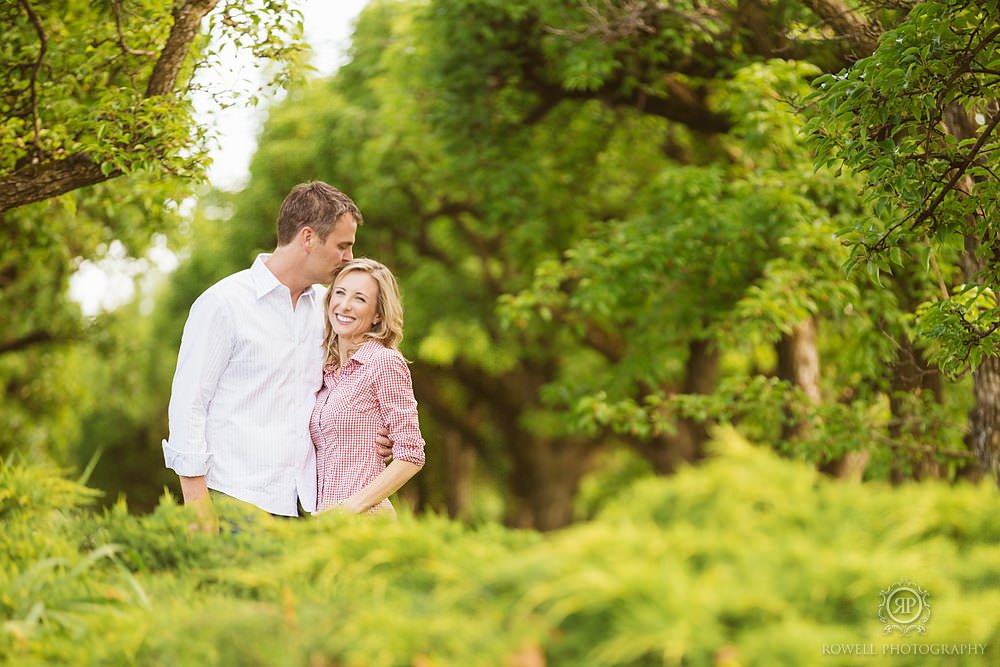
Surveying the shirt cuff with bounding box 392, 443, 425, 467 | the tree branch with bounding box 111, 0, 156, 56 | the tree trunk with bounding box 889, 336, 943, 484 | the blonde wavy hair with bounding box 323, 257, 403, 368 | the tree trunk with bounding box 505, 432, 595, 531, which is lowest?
the tree trunk with bounding box 505, 432, 595, 531

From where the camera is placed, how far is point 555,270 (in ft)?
28.6

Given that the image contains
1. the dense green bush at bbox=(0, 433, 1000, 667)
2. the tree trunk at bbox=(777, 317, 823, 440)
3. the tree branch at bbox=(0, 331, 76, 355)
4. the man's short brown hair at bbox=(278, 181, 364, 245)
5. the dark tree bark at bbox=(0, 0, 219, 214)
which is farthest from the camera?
the tree branch at bbox=(0, 331, 76, 355)

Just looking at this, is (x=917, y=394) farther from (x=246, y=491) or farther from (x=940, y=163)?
(x=246, y=491)

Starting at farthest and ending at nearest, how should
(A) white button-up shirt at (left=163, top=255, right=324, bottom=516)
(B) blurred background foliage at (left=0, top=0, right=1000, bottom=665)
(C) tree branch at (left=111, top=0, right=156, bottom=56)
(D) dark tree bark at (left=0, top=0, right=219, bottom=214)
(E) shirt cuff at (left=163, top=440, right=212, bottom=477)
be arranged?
(C) tree branch at (left=111, top=0, right=156, bottom=56) < (D) dark tree bark at (left=0, top=0, right=219, bottom=214) < (A) white button-up shirt at (left=163, top=255, right=324, bottom=516) < (E) shirt cuff at (left=163, top=440, right=212, bottom=477) < (B) blurred background foliage at (left=0, top=0, right=1000, bottom=665)

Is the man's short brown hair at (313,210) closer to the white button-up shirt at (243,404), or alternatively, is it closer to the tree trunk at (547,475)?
the white button-up shirt at (243,404)

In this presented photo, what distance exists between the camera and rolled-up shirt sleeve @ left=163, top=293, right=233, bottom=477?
398cm

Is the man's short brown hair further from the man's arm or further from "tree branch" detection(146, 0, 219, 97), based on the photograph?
"tree branch" detection(146, 0, 219, 97)

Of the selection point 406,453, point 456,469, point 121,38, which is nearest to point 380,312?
point 406,453

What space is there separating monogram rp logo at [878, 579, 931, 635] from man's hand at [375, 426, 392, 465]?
2481 millimetres

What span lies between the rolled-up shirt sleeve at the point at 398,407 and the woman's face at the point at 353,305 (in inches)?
9.3

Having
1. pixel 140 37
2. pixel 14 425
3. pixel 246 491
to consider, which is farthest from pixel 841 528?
pixel 14 425

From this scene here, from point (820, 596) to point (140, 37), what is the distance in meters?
5.50

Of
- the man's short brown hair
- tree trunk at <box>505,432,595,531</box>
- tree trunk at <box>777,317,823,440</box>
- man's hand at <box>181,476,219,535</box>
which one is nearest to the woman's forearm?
man's hand at <box>181,476,219,535</box>

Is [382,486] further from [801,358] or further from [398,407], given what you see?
[801,358]
